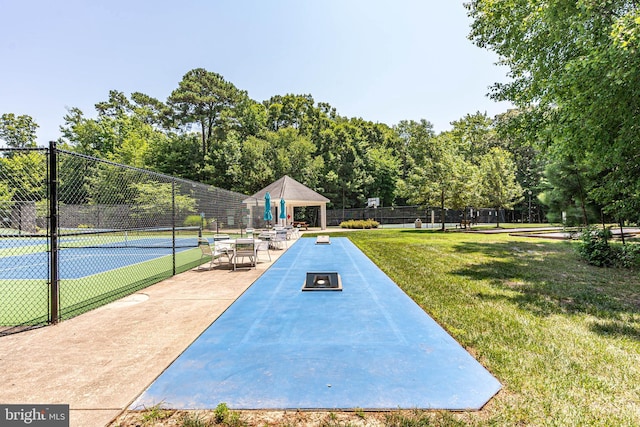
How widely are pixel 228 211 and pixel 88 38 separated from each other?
11.8m

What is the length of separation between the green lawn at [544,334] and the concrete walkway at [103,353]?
8.92 ft

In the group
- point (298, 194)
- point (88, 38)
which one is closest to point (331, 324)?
point (88, 38)

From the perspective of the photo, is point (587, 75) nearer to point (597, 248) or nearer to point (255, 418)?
point (597, 248)

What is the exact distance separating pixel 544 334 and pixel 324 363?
323 centimetres

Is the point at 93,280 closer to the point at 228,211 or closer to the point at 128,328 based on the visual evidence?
the point at 128,328

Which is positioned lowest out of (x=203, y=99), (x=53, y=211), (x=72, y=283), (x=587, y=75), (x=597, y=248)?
(x=72, y=283)

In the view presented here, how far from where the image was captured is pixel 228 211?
62.2ft

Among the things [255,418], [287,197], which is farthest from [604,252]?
[287,197]

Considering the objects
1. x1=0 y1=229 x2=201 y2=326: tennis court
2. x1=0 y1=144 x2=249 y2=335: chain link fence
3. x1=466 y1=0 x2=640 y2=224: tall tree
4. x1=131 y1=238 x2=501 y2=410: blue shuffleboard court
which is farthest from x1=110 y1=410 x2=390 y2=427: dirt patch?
x1=466 y1=0 x2=640 y2=224: tall tree

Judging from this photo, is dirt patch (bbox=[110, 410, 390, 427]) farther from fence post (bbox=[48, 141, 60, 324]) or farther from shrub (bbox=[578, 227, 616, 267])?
shrub (bbox=[578, 227, 616, 267])

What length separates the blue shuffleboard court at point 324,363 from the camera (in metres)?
3.00

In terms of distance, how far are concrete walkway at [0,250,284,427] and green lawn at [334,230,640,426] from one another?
8.92 feet

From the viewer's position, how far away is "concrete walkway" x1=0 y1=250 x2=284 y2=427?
3.01 metres

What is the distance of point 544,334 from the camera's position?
4598mm
